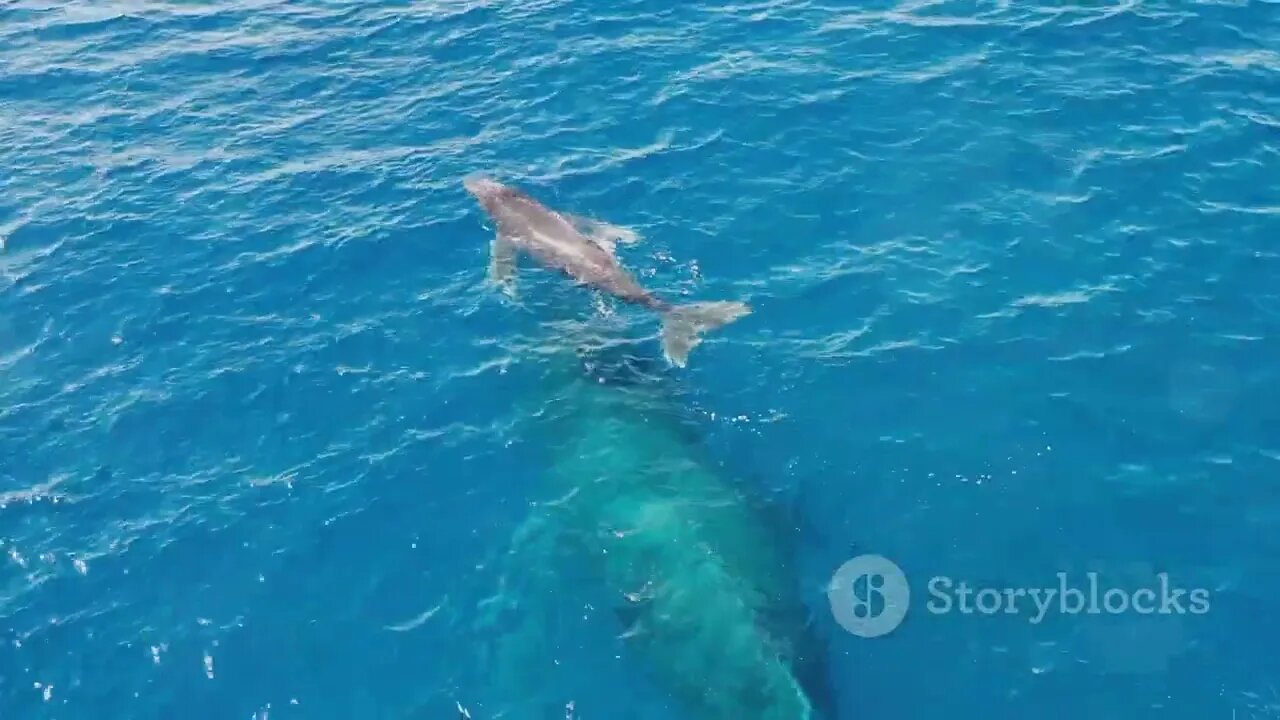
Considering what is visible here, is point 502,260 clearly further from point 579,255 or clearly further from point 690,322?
point 690,322

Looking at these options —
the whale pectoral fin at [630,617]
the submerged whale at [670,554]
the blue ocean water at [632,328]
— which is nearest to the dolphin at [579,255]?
the blue ocean water at [632,328]

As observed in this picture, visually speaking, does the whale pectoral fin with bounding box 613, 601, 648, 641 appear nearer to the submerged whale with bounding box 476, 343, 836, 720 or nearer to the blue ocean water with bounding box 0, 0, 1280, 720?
the submerged whale with bounding box 476, 343, 836, 720

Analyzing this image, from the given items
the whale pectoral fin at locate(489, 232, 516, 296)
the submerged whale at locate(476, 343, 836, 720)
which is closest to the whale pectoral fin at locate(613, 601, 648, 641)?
the submerged whale at locate(476, 343, 836, 720)

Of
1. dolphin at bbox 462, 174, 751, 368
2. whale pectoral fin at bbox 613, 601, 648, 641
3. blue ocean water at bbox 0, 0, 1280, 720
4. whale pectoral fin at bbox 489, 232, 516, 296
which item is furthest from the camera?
whale pectoral fin at bbox 489, 232, 516, 296

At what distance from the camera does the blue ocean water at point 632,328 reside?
96.1 ft

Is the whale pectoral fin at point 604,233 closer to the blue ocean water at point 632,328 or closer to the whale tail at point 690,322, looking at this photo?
the blue ocean water at point 632,328

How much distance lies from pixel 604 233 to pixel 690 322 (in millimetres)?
6015

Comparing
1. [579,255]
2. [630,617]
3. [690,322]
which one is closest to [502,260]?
[579,255]

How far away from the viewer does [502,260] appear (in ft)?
137

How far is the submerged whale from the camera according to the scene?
28.4 m

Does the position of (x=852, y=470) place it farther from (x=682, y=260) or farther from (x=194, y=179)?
(x=194, y=179)

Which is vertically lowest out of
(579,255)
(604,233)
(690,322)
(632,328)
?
(632,328)

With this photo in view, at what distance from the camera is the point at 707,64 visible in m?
50.3

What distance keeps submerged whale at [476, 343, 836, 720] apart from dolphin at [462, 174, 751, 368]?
2634 mm
